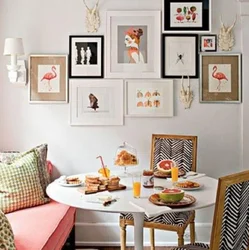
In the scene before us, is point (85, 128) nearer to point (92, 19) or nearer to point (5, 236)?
point (92, 19)

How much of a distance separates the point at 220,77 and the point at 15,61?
1834mm

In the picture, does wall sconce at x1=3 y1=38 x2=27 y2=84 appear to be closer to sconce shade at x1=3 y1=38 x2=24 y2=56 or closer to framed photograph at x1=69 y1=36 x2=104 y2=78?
sconce shade at x1=3 y1=38 x2=24 y2=56

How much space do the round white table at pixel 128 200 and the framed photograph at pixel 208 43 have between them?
136 centimetres

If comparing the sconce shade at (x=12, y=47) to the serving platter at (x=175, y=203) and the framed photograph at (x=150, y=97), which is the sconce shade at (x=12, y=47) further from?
the serving platter at (x=175, y=203)

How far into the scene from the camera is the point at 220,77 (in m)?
3.47

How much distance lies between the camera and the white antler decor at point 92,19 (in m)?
3.45

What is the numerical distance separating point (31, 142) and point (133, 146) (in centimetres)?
94

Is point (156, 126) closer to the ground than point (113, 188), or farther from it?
farther from it

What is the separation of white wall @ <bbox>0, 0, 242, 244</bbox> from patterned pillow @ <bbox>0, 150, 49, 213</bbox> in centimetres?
65

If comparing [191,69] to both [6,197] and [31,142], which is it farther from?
[6,197]

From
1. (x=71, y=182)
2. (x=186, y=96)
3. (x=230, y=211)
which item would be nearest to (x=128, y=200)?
(x=71, y=182)

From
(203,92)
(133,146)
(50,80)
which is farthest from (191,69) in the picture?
(50,80)

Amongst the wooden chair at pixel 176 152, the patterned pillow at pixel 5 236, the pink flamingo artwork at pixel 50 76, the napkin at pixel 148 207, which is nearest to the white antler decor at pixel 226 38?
the wooden chair at pixel 176 152

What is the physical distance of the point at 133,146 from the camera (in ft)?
11.5
